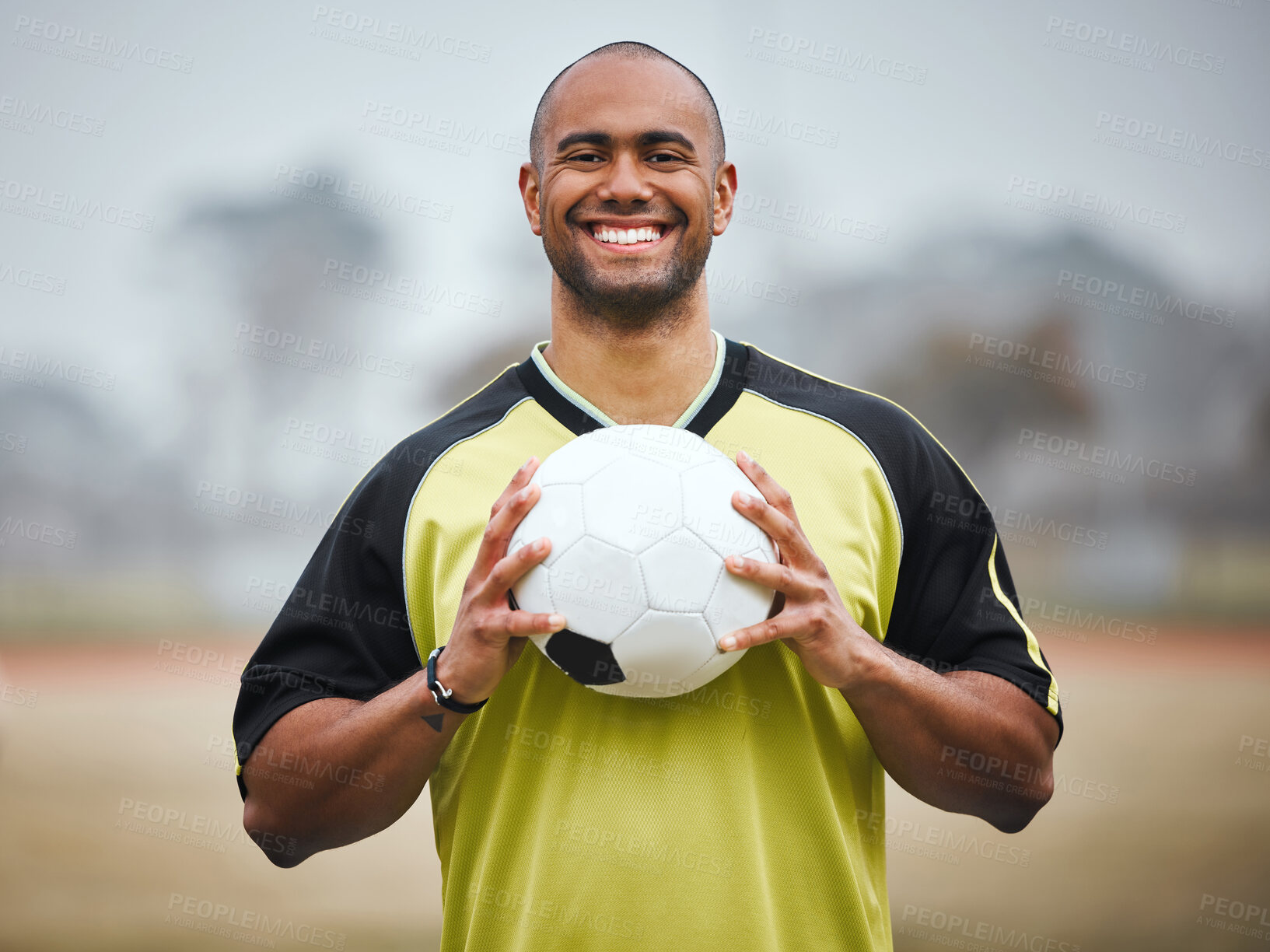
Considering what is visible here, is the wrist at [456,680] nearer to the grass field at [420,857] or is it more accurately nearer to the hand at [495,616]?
the hand at [495,616]

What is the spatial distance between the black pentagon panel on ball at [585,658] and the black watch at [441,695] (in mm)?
163

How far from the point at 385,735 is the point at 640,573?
59 centimetres

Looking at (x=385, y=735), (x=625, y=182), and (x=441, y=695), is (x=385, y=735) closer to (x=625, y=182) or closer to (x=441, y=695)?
(x=441, y=695)

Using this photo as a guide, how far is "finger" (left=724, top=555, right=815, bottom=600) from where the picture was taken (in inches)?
60.3

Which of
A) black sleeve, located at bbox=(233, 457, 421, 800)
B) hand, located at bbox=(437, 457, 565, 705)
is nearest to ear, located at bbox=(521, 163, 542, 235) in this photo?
black sleeve, located at bbox=(233, 457, 421, 800)

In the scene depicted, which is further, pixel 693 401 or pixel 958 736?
pixel 693 401

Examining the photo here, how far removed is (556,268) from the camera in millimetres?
2068

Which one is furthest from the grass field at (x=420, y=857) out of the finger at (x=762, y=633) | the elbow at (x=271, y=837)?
the finger at (x=762, y=633)

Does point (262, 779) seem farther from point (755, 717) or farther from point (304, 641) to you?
point (755, 717)

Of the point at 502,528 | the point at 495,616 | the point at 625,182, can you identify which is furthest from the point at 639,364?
the point at 495,616

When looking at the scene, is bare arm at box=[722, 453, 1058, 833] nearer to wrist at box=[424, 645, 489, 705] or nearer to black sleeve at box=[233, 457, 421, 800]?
wrist at box=[424, 645, 489, 705]

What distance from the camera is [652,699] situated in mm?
1777

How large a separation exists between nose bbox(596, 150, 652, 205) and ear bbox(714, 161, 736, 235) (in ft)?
0.78

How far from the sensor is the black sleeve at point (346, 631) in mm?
1946
